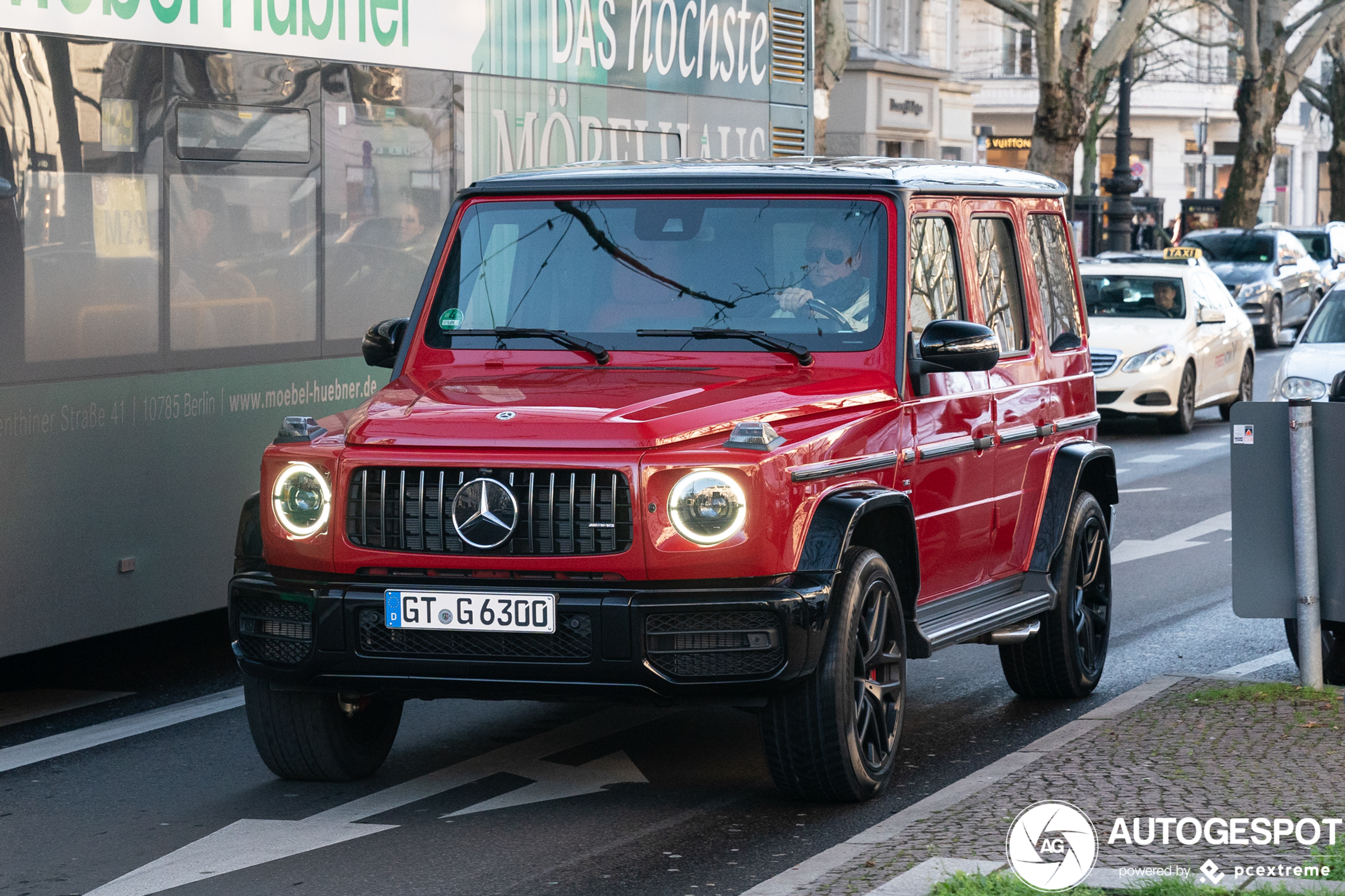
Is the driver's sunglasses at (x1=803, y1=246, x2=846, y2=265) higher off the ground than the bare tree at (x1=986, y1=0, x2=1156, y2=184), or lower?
lower

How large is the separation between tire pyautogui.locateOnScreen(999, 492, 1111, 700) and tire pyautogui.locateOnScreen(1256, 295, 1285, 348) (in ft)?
84.6

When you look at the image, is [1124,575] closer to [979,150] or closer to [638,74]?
[638,74]

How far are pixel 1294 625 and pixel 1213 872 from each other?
11.0 ft

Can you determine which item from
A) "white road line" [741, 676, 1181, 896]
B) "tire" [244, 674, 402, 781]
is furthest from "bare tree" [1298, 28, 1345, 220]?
"tire" [244, 674, 402, 781]

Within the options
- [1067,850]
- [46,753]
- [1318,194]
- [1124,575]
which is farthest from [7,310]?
[1318,194]

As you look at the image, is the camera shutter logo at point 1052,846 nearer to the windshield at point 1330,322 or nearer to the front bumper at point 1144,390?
the windshield at point 1330,322

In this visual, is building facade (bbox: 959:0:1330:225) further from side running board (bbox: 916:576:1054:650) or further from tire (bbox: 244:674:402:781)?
tire (bbox: 244:674:402:781)

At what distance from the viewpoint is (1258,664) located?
9.47 metres

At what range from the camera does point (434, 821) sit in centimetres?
646

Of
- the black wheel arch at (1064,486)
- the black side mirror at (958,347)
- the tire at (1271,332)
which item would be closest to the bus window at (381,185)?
the black wheel arch at (1064,486)

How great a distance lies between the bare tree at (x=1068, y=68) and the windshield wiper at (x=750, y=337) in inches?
921

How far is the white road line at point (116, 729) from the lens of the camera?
7.54m

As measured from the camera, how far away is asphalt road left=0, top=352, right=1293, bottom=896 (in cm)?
590

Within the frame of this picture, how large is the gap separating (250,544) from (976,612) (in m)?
2.49
